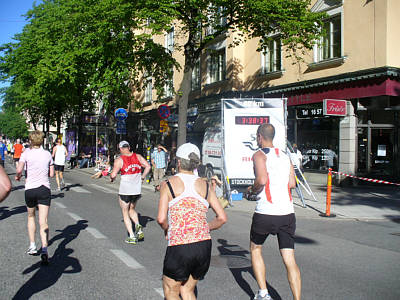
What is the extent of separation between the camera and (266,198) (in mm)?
4078

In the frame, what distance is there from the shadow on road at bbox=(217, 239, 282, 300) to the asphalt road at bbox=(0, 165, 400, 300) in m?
0.01

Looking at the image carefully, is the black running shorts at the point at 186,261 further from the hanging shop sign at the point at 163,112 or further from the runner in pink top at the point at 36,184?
the hanging shop sign at the point at 163,112

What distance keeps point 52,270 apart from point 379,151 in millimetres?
14219

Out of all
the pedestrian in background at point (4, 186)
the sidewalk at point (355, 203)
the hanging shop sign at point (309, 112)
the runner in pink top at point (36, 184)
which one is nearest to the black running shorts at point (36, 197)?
the runner in pink top at point (36, 184)

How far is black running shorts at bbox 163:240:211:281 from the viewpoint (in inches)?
120

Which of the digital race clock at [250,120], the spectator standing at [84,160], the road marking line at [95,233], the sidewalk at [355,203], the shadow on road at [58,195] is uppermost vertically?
the digital race clock at [250,120]

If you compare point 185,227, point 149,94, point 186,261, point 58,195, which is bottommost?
point 58,195

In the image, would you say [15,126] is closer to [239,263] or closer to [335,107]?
[335,107]

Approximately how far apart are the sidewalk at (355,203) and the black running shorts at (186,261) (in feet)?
24.8

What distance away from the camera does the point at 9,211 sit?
977cm

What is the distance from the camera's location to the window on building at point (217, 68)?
23.4 meters

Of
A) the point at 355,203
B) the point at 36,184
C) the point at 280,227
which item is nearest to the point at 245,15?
the point at 355,203

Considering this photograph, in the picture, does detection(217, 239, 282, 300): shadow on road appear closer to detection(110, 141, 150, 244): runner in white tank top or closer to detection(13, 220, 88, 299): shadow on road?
detection(110, 141, 150, 244): runner in white tank top

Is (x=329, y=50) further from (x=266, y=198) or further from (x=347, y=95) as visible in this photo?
(x=266, y=198)
